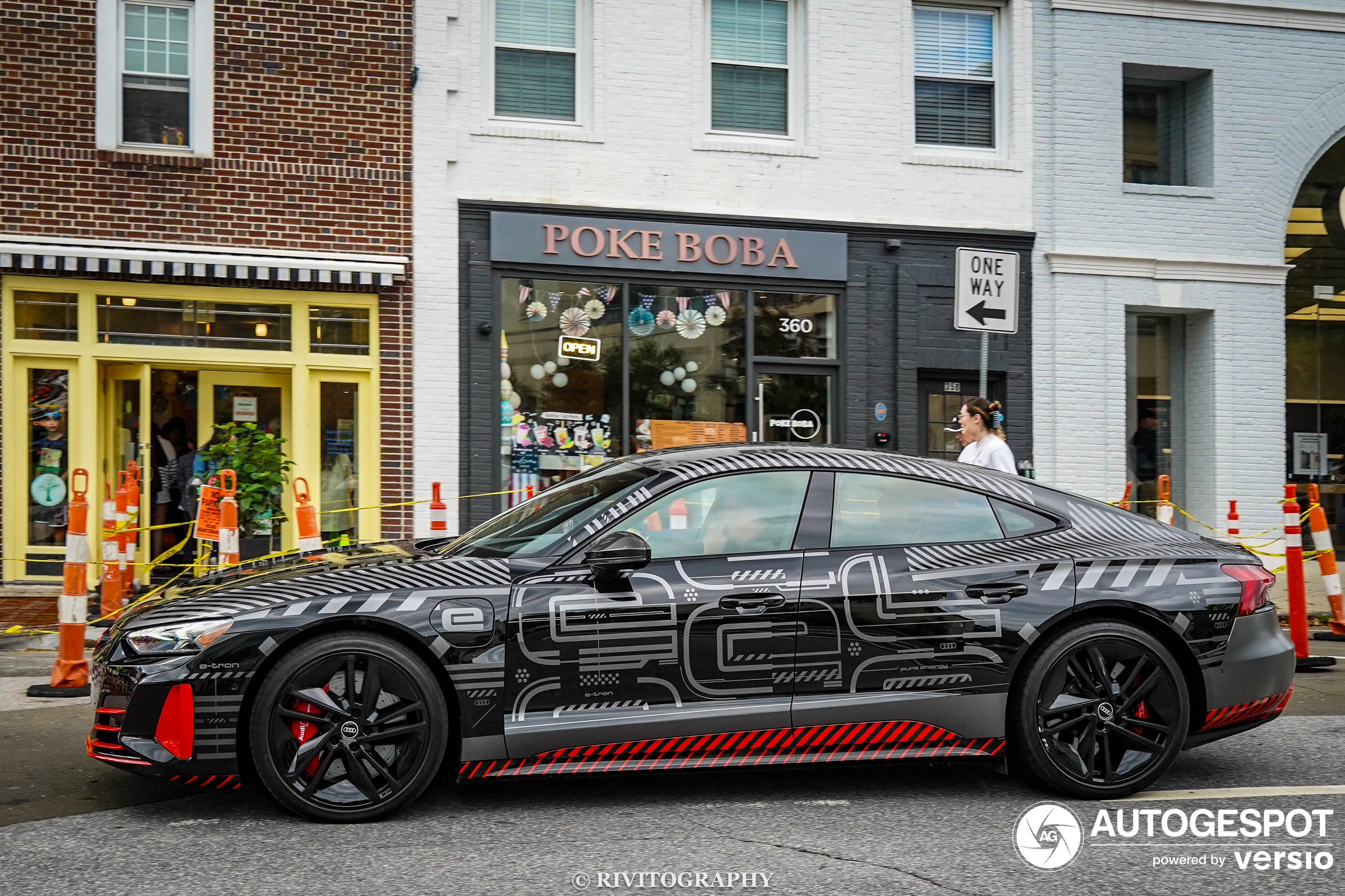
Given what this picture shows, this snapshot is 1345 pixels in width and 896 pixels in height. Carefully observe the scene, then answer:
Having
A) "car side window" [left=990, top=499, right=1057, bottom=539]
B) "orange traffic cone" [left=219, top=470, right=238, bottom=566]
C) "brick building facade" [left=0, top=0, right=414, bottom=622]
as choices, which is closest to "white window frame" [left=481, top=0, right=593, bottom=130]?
"brick building facade" [left=0, top=0, right=414, bottom=622]

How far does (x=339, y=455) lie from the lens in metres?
12.5

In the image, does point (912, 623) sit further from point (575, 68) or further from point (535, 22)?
point (535, 22)

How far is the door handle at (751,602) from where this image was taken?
477 centimetres

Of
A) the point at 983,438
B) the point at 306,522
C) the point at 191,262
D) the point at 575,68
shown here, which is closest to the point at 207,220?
the point at 191,262

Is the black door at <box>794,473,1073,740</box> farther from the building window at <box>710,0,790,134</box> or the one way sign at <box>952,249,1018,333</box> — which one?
the building window at <box>710,0,790,134</box>

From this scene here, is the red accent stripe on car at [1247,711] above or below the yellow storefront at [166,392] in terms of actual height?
below

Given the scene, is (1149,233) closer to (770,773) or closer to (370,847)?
(770,773)

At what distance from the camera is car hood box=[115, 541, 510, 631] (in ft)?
15.1

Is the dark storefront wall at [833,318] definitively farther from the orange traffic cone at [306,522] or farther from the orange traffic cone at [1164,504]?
the orange traffic cone at [306,522]

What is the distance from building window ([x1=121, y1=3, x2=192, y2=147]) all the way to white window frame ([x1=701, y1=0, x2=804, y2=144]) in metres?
5.28

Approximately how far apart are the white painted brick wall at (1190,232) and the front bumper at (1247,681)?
29.1 feet

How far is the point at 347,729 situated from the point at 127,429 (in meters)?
8.90

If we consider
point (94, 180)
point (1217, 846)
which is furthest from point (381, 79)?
point (1217, 846)
